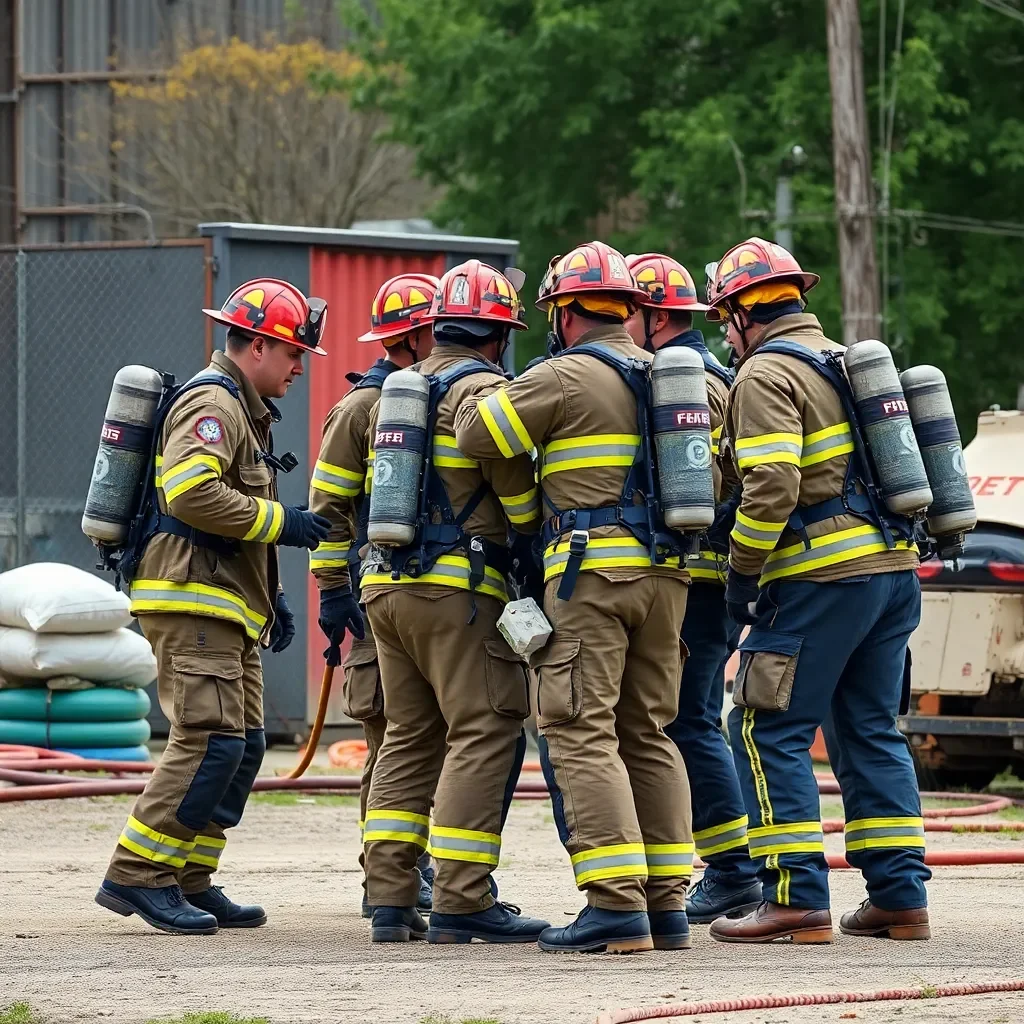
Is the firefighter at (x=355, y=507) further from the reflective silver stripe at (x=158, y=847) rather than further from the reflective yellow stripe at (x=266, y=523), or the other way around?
the reflective silver stripe at (x=158, y=847)

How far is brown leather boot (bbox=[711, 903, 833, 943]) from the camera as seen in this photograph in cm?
723

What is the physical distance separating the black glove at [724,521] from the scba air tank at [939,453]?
0.65 m

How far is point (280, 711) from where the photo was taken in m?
14.8

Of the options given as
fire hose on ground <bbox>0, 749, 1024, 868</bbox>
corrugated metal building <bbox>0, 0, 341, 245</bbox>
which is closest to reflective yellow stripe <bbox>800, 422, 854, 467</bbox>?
fire hose on ground <bbox>0, 749, 1024, 868</bbox>

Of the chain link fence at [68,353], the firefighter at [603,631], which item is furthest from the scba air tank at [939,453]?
the chain link fence at [68,353]

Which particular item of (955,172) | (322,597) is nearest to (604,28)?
(955,172)

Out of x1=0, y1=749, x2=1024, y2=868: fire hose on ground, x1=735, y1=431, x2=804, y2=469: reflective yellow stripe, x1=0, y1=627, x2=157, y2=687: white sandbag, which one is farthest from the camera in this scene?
x1=0, y1=627, x2=157, y2=687: white sandbag

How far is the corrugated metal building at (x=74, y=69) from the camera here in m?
35.3

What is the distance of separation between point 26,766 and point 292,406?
367cm

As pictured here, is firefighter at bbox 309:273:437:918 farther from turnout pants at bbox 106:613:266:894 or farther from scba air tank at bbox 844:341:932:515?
scba air tank at bbox 844:341:932:515

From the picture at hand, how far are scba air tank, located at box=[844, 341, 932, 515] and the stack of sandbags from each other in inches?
263

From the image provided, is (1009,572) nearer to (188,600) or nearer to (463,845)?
(463,845)

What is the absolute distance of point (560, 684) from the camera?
273 inches

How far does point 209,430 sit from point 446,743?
1315 millimetres
